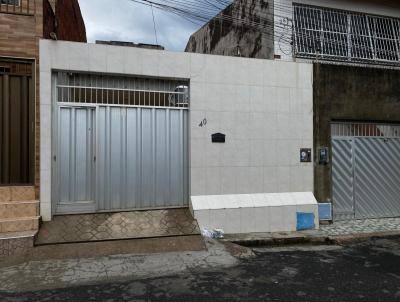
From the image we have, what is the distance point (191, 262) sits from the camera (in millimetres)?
5836

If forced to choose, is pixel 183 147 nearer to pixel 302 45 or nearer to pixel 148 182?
pixel 148 182

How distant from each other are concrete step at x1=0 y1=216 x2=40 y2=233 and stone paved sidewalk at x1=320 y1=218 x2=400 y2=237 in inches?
210

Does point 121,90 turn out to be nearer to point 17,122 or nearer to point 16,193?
point 17,122

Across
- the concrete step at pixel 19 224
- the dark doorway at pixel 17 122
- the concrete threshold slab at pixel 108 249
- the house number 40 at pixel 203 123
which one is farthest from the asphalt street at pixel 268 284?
the house number 40 at pixel 203 123

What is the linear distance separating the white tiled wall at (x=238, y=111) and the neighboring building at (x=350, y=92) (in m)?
0.61

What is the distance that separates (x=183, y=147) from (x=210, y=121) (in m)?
0.74

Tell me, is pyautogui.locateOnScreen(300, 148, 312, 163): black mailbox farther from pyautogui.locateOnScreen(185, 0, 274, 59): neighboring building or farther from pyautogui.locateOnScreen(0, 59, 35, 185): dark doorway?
pyautogui.locateOnScreen(0, 59, 35, 185): dark doorway

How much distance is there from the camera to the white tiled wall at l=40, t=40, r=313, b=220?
7136 millimetres

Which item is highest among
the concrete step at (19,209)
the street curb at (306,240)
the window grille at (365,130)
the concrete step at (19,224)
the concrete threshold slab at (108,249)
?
the window grille at (365,130)

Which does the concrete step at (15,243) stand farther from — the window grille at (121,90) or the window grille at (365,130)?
the window grille at (365,130)

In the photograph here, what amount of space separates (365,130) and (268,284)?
18.1 feet

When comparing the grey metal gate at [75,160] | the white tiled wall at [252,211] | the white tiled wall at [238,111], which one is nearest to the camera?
the grey metal gate at [75,160]

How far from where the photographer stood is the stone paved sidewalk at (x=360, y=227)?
7820mm

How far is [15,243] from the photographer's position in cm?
581
